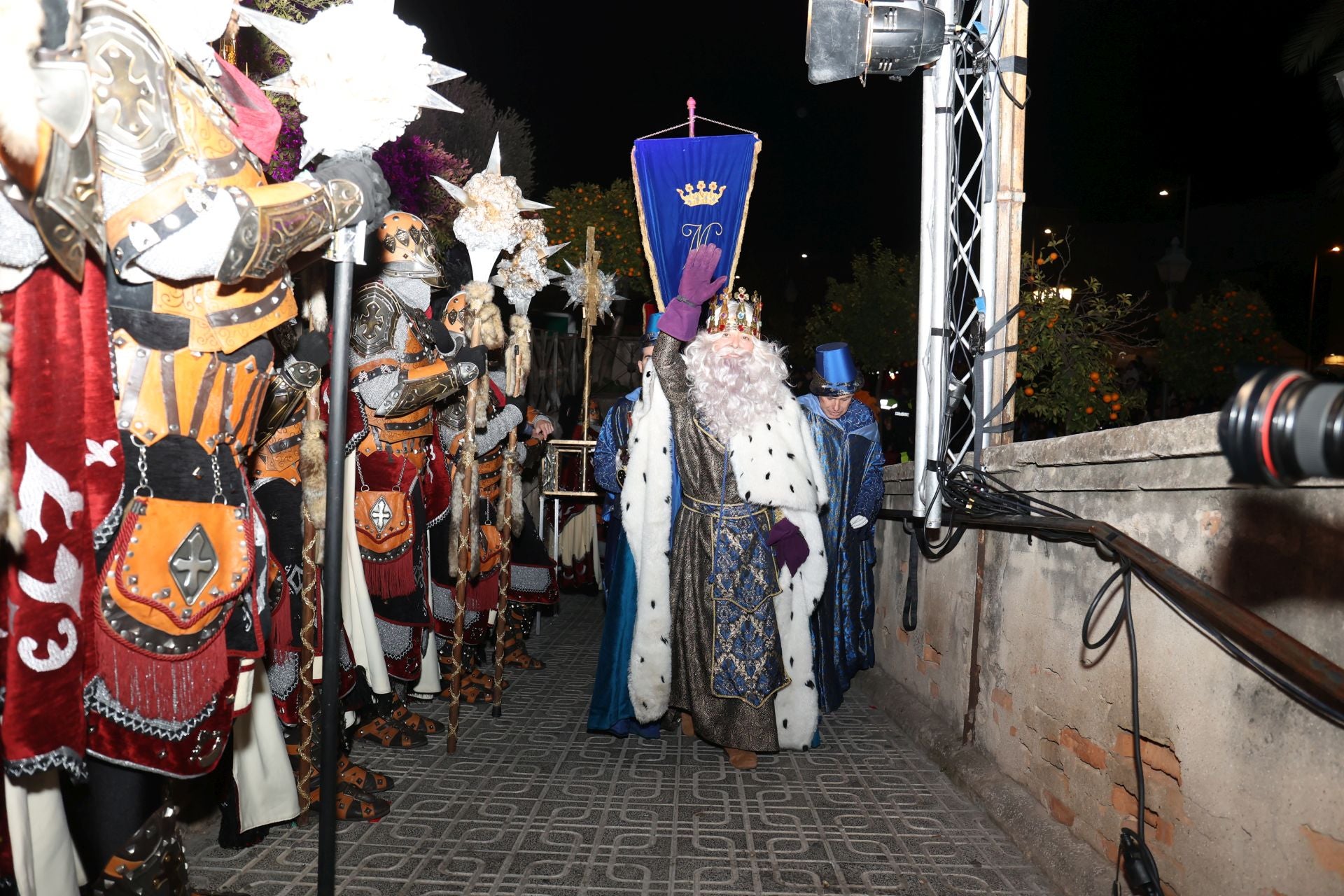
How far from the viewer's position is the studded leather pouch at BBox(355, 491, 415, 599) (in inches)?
163

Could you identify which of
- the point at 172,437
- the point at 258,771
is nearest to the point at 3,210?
the point at 172,437

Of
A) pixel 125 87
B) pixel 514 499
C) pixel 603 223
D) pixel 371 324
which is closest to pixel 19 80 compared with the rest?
pixel 125 87

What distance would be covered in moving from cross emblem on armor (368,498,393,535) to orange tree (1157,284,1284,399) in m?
16.1

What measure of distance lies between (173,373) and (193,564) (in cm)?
46

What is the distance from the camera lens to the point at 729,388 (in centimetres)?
473

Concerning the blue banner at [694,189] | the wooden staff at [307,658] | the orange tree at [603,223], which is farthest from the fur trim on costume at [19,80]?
the orange tree at [603,223]

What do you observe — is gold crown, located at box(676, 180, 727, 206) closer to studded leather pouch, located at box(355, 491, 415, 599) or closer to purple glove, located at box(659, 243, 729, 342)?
purple glove, located at box(659, 243, 729, 342)

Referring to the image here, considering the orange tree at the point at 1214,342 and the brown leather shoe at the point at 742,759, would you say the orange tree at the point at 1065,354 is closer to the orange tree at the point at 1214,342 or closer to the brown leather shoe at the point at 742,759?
the brown leather shoe at the point at 742,759

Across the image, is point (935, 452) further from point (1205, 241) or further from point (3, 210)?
point (1205, 241)

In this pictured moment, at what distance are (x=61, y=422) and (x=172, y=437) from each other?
261 mm

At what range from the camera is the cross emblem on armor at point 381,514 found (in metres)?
4.13

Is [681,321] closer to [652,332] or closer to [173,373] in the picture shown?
[652,332]

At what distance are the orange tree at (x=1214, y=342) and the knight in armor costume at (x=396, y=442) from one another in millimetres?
15716

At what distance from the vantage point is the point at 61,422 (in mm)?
1903
